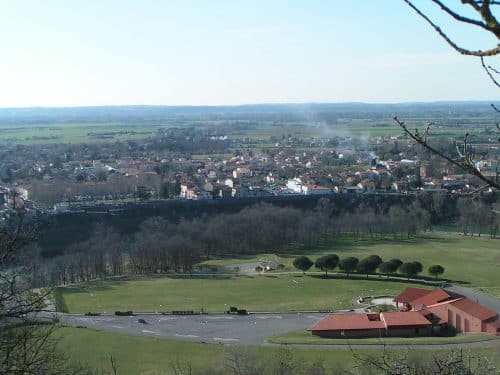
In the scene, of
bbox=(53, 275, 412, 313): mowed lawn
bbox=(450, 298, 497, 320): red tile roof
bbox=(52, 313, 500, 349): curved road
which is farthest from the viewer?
bbox=(53, 275, 412, 313): mowed lawn

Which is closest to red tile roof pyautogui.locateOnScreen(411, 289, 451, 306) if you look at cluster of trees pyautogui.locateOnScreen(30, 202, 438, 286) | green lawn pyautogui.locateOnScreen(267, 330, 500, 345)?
green lawn pyautogui.locateOnScreen(267, 330, 500, 345)

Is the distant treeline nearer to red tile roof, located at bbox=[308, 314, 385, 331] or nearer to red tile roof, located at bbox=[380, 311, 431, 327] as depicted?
red tile roof, located at bbox=[380, 311, 431, 327]

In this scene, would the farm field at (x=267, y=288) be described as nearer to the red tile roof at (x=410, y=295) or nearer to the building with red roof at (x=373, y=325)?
the red tile roof at (x=410, y=295)

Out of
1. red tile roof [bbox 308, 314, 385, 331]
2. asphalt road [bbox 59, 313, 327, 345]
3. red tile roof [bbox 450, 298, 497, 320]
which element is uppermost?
red tile roof [bbox 450, 298, 497, 320]

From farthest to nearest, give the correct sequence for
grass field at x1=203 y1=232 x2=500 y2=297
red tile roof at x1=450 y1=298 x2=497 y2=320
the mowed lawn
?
grass field at x1=203 y1=232 x2=500 y2=297, the mowed lawn, red tile roof at x1=450 y1=298 x2=497 y2=320

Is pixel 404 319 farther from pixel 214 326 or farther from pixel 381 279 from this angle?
pixel 381 279

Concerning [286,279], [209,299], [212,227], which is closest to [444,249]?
[286,279]

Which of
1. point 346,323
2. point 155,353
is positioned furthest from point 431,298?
point 155,353
